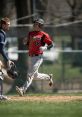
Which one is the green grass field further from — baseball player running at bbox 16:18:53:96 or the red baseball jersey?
the red baseball jersey

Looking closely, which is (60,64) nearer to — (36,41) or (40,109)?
(36,41)

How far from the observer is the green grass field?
11.8 metres

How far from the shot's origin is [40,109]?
1252 centimetres

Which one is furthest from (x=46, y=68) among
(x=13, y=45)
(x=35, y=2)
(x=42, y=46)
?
(x=42, y=46)

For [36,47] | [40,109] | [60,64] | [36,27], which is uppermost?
[36,27]

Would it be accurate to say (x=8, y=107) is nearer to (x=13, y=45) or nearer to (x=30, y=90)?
(x=30, y=90)

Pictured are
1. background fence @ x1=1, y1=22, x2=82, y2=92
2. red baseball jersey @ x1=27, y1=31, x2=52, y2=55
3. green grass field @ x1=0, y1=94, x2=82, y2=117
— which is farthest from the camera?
background fence @ x1=1, y1=22, x2=82, y2=92

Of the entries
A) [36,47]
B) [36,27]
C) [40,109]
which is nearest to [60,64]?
[36,47]

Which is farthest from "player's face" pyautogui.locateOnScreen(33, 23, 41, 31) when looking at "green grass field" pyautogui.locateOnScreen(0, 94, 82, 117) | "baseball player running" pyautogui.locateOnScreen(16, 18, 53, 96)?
"green grass field" pyautogui.locateOnScreen(0, 94, 82, 117)

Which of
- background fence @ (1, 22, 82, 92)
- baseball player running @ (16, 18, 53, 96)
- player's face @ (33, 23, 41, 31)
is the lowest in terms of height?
background fence @ (1, 22, 82, 92)

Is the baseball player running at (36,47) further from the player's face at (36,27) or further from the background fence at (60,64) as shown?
the background fence at (60,64)

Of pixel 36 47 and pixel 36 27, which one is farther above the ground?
pixel 36 27

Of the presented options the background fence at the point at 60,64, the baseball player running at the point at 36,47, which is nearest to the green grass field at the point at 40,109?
the baseball player running at the point at 36,47

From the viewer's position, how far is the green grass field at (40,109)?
11781 millimetres
